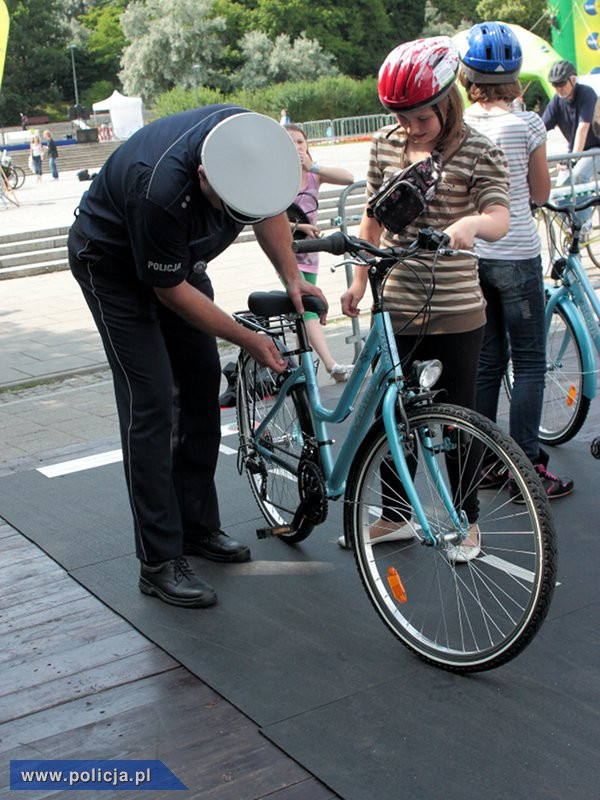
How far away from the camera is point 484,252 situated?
4.42 meters

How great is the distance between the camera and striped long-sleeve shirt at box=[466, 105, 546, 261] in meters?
4.23

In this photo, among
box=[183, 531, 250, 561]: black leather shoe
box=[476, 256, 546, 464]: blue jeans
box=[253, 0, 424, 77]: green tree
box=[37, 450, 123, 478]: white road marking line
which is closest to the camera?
box=[183, 531, 250, 561]: black leather shoe

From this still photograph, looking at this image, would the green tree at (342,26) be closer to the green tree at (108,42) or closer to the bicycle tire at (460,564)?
the green tree at (108,42)

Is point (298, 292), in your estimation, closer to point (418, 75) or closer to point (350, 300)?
point (350, 300)

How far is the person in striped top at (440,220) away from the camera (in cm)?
341

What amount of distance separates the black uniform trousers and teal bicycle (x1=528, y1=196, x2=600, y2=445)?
1.88 metres

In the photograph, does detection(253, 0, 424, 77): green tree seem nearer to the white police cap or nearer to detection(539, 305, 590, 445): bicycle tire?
detection(539, 305, 590, 445): bicycle tire

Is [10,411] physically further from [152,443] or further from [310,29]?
[310,29]

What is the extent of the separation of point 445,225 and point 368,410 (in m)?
0.73

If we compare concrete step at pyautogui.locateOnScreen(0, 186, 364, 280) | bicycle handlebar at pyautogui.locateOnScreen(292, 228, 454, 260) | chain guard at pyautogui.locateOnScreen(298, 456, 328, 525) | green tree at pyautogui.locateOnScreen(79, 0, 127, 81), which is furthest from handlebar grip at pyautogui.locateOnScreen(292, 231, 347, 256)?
green tree at pyautogui.locateOnScreen(79, 0, 127, 81)

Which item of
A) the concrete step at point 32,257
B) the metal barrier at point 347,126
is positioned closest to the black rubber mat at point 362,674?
the concrete step at point 32,257

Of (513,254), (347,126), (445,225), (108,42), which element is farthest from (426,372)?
(108,42)

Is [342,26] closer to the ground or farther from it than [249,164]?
farther from it

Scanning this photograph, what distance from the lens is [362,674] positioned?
10.7ft
